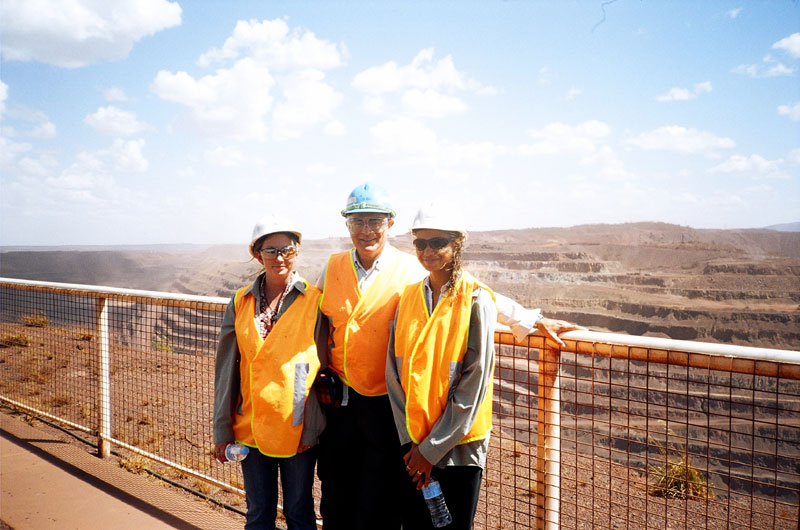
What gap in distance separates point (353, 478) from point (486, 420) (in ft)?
2.60

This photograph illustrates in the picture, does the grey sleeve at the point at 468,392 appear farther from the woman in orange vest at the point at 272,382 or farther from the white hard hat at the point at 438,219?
the woman in orange vest at the point at 272,382

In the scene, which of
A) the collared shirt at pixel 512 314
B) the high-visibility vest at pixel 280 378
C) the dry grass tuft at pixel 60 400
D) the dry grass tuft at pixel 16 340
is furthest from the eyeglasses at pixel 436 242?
the dry grass tuft at pixel 16 340

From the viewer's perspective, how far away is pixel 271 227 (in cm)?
265

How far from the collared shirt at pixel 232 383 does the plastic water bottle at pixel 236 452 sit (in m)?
0.05

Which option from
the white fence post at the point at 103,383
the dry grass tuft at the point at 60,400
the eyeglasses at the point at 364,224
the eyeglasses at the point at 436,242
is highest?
the eyeglasses at the point at 364,224

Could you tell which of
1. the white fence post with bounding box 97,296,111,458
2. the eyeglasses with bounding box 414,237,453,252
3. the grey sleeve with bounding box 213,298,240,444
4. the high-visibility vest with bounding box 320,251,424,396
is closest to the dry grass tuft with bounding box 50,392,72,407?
the white fence post with bounding box 97,296,111,458

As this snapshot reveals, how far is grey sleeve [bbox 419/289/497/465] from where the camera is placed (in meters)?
2.17

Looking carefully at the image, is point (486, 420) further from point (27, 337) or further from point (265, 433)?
point (27, 337)

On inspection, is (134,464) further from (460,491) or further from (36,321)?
(36,321)

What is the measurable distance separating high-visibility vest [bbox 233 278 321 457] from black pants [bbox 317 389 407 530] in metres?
0.20

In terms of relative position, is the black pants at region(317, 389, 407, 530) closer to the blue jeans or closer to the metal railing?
the blue jeans

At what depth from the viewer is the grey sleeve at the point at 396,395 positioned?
7.61ft

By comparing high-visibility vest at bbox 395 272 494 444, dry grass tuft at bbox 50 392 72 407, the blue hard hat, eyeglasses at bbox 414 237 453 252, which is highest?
the blue hard hat

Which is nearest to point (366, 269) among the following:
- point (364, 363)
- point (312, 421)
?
point (364, 363)
